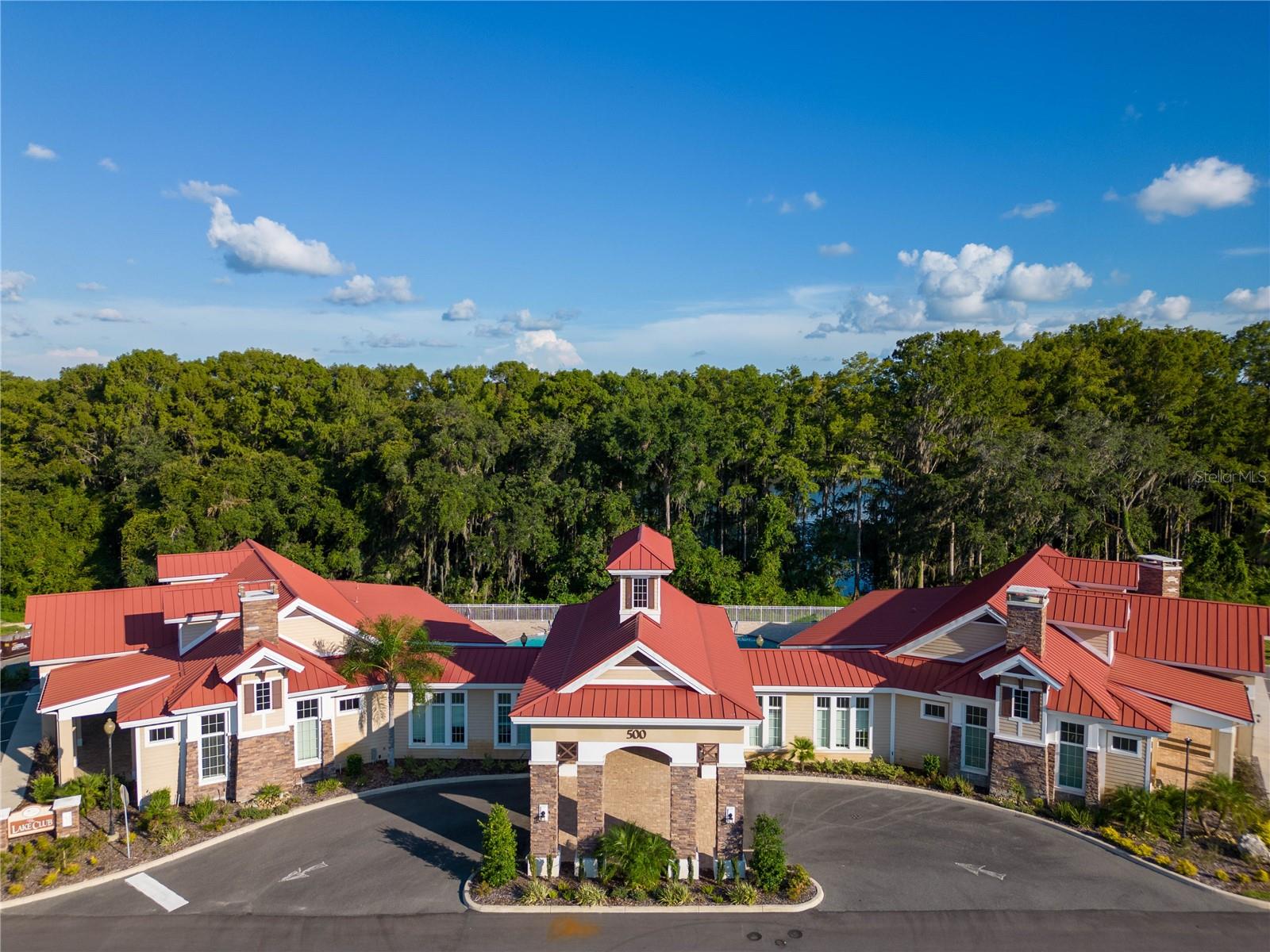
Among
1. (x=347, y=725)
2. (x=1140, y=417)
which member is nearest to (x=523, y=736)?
(x=347, y=725)

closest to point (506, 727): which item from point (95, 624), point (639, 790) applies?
point (639, 790)

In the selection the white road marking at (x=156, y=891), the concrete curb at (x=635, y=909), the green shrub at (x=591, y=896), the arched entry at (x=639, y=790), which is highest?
the arched entry at (x=639, y=790)

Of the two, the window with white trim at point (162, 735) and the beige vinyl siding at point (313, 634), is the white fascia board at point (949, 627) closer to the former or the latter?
the beige vinyl siding at point (313, 634)

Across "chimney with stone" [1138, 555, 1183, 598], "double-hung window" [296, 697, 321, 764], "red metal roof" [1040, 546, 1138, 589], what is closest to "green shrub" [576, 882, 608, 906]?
"double-hung window" [296, 697, 321, 764]

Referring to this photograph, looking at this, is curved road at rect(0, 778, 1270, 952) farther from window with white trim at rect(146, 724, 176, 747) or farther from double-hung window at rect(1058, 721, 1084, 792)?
window with white trim at rect(146, 724, 176, 747)

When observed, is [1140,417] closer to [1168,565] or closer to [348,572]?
[1168,565]

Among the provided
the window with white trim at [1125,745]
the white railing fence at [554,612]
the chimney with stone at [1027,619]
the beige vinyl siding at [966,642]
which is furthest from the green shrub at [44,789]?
the window with white trim at [1125,745]
